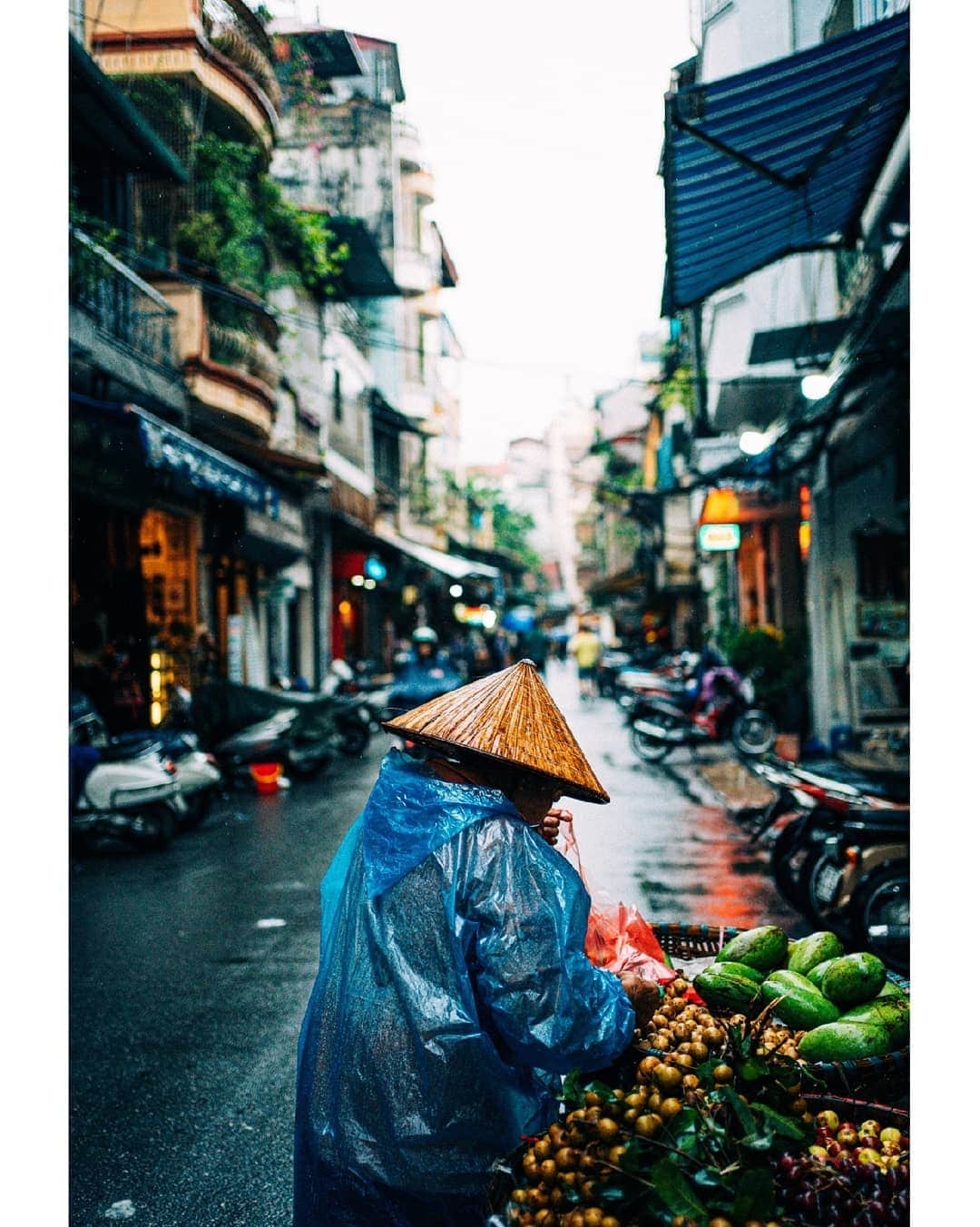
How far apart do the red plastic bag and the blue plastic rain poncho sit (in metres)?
0.36

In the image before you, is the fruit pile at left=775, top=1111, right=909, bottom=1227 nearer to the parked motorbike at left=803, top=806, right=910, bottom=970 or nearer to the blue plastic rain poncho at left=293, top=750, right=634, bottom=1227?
the blue plastic rain poncho at left=293, top=750, right=634, bottom=1227

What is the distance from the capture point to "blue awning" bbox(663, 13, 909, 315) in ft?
10.3

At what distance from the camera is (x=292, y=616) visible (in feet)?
61.6

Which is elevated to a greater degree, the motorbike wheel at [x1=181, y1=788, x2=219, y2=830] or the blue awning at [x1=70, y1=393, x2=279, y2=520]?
the blue awning at [x1=70, y1=393, x2=279, y2=520]

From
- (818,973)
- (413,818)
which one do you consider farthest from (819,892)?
(413,818)

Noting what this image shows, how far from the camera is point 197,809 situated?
8.50 meters

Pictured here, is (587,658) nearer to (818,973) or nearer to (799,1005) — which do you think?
(818,973)

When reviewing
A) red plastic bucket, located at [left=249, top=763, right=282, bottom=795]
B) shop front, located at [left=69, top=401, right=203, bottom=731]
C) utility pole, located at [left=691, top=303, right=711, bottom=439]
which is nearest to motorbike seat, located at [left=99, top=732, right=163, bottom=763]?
red plastic bucket, located at [left=249, top=763, right=282, bottom=795]

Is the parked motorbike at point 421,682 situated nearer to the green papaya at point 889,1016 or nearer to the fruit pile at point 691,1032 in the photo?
the fruit pile at point 691,1032

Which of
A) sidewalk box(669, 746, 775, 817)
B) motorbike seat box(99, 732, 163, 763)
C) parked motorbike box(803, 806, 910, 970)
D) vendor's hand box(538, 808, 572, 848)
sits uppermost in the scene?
vendor's hand box(538, 808, 572, 848)

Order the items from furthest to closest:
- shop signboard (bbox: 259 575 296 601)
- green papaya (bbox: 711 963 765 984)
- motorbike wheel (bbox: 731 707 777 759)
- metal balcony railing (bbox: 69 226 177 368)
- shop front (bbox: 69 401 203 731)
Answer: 1. shop signboard (bbox: 259 575 296 601)
2. motorbike wheel (bbox: 731 707 777 759)
3. shop front (bbox: 69 401 203 731)
4. metal balcony railing (bbox: 69 226 177 368)
5. green papaya (bbox: 711 963 765 984)
